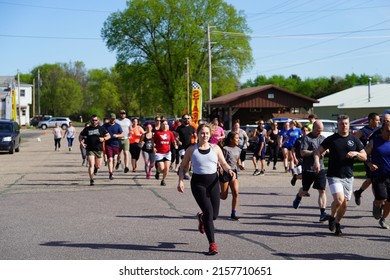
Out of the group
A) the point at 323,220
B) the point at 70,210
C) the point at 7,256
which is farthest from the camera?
the point at 70,210

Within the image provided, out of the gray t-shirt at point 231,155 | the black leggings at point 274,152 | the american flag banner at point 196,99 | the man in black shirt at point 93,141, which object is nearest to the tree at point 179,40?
the american flag banner at point 196,99

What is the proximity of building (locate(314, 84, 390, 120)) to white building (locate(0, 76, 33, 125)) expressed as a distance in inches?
1531

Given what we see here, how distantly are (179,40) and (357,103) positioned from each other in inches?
795

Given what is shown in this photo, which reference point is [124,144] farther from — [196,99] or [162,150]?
[196,99]

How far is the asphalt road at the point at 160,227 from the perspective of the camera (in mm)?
7949

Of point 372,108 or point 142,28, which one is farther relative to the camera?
point 142,28

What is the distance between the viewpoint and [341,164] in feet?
30.1

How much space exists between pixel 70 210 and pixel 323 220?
496cm

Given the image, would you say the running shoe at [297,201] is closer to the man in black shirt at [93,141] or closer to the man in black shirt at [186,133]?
the man in black shirt at [93,141]

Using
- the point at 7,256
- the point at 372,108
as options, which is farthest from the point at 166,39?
the point at 7,256

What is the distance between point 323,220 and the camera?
1037 cm

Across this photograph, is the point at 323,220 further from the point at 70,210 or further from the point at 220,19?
the point at 220,19

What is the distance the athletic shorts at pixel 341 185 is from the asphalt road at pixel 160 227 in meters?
0.67

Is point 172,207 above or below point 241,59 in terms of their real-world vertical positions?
below
